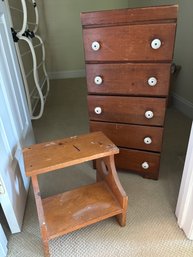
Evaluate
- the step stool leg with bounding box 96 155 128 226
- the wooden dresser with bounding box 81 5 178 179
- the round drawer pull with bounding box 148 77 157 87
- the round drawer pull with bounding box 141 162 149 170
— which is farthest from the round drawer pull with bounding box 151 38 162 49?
the round drawer pull with bounding box 141 162 149 170

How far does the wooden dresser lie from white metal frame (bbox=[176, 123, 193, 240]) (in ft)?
0.84

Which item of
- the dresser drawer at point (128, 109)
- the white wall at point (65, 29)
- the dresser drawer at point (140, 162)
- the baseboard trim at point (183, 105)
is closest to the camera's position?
the dresser drawer at point (128, 109)

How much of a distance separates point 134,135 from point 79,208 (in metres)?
0.50

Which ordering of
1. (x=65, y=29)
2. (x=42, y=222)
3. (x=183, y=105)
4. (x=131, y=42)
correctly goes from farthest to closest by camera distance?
(x=65, y=29), (x=183, y=105), (x=131, y=42), (x=42, y=222)

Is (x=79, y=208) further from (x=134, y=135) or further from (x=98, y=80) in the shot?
(x=98, y=80)

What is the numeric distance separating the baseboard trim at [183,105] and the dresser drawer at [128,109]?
1.06 metres

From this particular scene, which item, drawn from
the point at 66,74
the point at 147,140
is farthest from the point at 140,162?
the point at 66,74

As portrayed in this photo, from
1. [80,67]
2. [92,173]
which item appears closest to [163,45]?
[92,173]

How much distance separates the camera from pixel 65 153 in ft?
2.97

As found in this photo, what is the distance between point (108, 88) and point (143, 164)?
506mm

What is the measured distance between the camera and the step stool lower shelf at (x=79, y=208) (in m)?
0.90

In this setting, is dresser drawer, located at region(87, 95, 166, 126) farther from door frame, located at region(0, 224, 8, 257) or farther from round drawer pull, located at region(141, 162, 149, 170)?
door frame, located at region(0, 224, 8, 257)

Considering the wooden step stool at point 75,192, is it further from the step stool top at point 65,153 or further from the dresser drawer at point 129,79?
the dresser drawer at point 129,79

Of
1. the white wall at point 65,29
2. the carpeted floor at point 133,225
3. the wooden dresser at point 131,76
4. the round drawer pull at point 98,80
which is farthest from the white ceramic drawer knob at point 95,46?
the white wall at point 65,29
